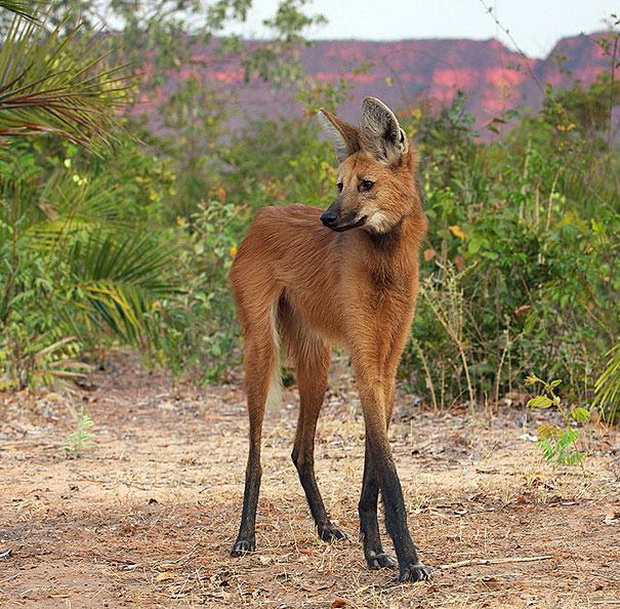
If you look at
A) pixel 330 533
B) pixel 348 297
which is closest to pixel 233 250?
pixel 330 533

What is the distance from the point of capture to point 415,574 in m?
3.59

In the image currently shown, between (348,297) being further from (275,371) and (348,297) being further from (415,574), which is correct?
(415,574)

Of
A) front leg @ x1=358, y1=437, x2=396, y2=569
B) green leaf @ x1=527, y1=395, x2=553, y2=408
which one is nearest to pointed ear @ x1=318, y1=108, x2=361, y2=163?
front leg @ x1=358, y1=437, x2=396, y2=569

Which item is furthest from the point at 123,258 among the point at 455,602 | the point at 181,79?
the point at 181,79

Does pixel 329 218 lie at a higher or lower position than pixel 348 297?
higher

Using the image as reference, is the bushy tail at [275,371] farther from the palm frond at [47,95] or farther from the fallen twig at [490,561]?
the palm frond at [47,95]

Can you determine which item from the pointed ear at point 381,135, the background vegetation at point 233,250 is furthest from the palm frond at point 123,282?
the pointed ear at point 381,135

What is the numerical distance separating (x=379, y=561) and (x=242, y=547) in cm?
61

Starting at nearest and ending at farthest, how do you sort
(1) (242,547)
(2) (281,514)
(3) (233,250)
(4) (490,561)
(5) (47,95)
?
(4) (490,561), (1) (242,547), (2) (281,514), (5) (47,95), (3) (233,250)

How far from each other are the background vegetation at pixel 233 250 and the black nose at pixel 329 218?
6.56 feet

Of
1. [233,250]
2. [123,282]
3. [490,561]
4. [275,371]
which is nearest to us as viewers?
[490,561]

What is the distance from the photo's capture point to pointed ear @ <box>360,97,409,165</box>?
3594mm

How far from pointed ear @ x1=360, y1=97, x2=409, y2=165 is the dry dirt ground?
5.03 ft

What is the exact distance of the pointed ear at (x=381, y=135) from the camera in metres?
3.59
